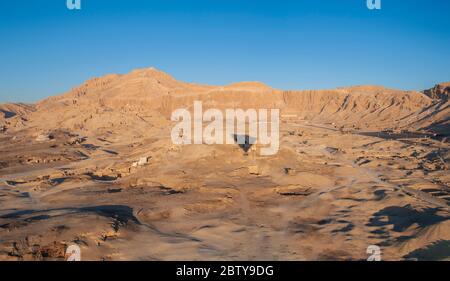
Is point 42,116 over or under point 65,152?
over

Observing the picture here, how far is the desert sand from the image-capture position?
12.0m

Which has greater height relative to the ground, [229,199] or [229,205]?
[229,199]

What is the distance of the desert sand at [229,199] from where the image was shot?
12.0m

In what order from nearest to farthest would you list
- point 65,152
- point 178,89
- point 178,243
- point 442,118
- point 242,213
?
point 178,243
point 242,213
point 65,152
point 442,118
point 178,89

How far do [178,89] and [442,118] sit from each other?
52.2 metres

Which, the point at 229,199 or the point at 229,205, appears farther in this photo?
the point at 229,199

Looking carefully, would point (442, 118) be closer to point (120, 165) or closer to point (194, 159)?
point (194, 159)

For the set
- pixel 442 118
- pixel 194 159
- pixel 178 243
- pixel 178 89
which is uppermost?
pixel 178 89

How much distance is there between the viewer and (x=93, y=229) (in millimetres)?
12812

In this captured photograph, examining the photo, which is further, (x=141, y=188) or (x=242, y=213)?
(x=141, y=188)

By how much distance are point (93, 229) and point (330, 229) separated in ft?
29.6

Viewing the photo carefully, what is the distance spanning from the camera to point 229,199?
18.1 metres
